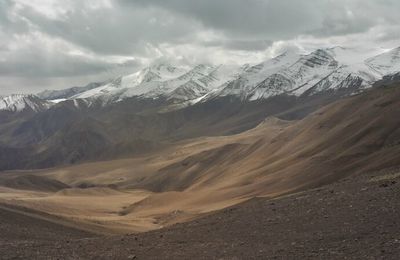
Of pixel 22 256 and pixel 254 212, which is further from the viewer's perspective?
pixel 254 212

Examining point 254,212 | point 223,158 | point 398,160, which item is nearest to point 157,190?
point 223,158

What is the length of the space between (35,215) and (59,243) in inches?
534

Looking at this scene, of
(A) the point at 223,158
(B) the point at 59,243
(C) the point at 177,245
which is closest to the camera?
(C) the point at 177,245

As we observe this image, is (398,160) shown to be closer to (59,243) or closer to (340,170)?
(340,170)

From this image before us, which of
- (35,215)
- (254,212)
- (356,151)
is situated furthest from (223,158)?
(254,212)

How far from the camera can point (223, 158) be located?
148000 millimetres

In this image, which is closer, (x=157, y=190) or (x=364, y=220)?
(x=364, y=220)

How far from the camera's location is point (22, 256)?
23.8 m

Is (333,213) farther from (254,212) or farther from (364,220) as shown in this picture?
(254,212)

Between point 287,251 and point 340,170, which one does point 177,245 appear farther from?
point 340,170

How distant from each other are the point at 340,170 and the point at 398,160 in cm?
996

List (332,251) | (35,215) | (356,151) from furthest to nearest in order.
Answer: (356,151) → (35,215) → (332,251)

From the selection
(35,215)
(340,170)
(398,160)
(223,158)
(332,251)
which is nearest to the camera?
(332,251)

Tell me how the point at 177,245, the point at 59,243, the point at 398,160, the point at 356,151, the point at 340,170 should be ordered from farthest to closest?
1. the point at 356,151
2. the point at 340,170
3. the point at 398,160
4. the point at 59,243
5. the point at 177,245
